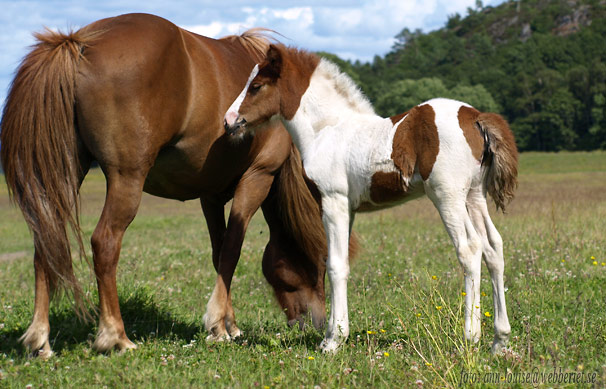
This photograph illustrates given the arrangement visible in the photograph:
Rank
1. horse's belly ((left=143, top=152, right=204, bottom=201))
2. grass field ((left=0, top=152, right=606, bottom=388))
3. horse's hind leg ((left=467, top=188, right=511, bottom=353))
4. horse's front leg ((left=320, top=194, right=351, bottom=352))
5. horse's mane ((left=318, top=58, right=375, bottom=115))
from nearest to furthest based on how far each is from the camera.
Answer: grass field ((left=0, top=152, right=606, bottom=388))
horse's hind leg ((left=467, top=188, right=511, bottom=353))
horse's front leg ((left=320, top=194, right=351, bottom=352))
horse's mane ((left=318, top=58, right=375, bottom=115))
horse's belly ((left=143, top=152, right=204, bottom=201))

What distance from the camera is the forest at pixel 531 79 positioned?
86.9m

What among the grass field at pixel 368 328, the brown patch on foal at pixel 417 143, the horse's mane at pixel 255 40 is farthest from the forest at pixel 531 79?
the brown patch on foal at pixel 417 143

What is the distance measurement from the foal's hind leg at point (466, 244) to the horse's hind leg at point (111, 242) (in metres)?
2.18

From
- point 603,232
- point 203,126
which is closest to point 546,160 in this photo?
point 603,232

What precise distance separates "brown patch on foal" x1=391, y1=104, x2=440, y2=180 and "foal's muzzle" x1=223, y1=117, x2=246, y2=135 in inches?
47.8

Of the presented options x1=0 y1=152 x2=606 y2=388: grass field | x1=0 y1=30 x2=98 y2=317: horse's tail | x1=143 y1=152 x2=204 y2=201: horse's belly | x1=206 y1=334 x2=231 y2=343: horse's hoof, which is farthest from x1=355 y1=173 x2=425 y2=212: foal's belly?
x1=0 y1=30 x2=98 y2=317: horse's tail

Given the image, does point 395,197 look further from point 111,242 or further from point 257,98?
point 111,242

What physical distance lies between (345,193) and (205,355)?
1579 millimetres

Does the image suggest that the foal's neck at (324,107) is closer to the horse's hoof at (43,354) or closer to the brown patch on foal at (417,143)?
the brown patch on foal at (417,143)

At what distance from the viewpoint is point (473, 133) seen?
407 centimetres

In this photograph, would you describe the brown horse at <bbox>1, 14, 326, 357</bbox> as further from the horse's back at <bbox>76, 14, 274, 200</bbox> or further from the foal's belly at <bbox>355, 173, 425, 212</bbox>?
the foal's belly at <bbox>355, 173, 425, 212</bbox>

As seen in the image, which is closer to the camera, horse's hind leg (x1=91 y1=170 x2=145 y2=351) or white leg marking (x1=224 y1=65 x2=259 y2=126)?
horse's hind leg (x1=91 y1=170 x2=145 y2=351)

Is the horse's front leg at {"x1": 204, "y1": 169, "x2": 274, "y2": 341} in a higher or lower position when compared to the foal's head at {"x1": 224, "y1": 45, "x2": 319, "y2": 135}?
lower

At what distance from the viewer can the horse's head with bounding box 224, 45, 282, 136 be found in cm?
474
